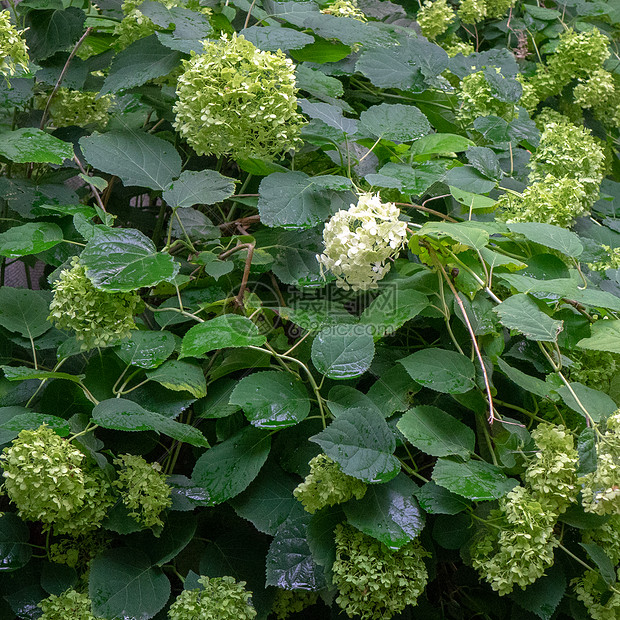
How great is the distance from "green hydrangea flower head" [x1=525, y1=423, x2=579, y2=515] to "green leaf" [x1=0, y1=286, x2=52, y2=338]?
0.76m

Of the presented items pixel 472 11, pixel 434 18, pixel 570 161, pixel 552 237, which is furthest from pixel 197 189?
pixel 472 11

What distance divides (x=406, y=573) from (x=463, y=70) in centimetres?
116

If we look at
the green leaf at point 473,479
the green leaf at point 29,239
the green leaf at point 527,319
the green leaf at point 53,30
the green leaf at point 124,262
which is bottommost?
the green leaf at point 29,239

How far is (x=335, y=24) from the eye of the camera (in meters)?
1.24

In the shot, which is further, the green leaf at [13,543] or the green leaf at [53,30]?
the green leaf at [53,30]

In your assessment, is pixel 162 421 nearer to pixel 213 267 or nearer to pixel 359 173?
pixel 213 267

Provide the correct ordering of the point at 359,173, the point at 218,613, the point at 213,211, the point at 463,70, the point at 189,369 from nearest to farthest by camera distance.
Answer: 1. the point at 218,613
2. the point at 189,369
3. the point at 359,173
4. the point at 213,211
5. the point at 463,70

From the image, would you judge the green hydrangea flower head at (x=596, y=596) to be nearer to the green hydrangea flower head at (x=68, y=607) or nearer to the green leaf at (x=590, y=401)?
the green leaf at (x=590, y=401)

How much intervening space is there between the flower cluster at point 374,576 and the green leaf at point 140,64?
2.78 feet

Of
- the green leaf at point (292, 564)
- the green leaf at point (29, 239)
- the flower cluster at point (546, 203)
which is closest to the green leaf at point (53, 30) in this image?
the green leaf at point (29, 239)

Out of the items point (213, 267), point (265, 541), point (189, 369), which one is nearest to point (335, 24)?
point (213, 267)

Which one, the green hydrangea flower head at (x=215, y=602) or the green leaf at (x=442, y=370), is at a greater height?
the green leaf at (x=442, y=370)

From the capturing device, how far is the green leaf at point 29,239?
918 mm

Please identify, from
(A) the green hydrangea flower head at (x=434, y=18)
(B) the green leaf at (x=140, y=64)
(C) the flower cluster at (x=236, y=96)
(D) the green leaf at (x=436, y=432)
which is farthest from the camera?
(A) the green hydrangea flower head at (x=434, y=18)
